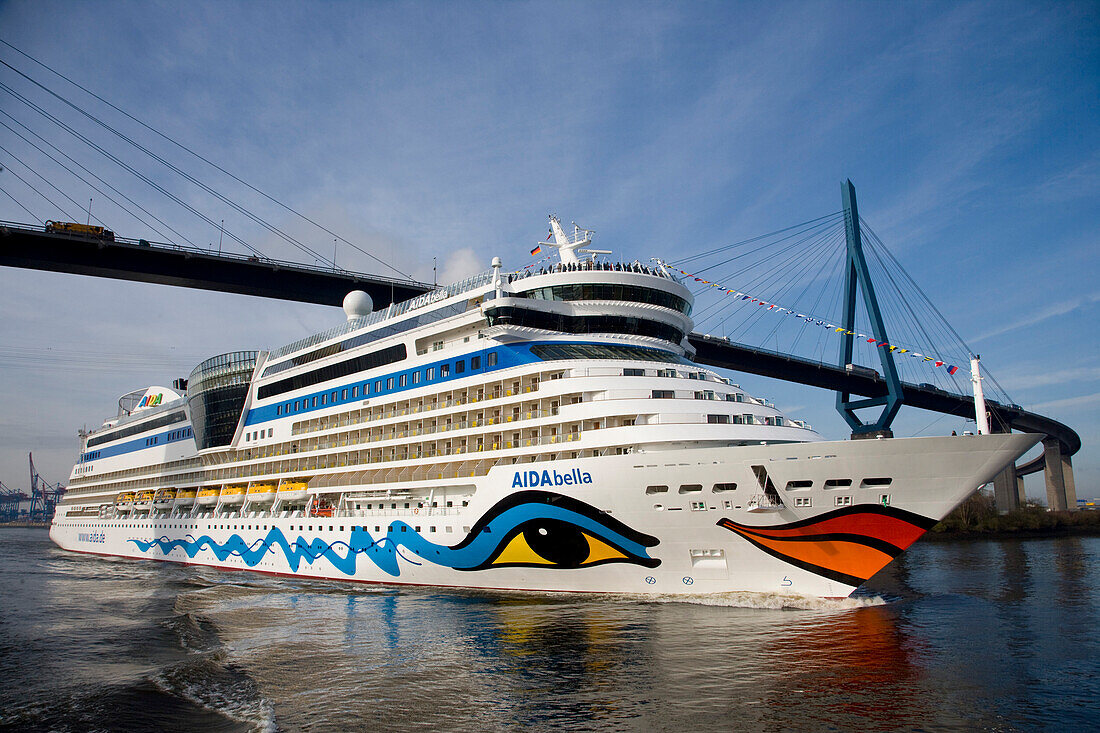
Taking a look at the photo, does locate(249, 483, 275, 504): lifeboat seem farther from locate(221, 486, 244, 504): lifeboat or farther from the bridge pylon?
the bridge pylon

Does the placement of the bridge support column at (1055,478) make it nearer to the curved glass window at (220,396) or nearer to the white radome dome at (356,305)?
the white radome dome at (356,305)

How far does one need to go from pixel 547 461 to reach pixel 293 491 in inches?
607

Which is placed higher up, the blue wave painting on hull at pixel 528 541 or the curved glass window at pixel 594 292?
the curved glass window at pixel 594 292

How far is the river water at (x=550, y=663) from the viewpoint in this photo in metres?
10.5

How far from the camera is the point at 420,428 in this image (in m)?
25.1

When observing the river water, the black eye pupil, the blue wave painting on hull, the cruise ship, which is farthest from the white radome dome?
the black eye pupil

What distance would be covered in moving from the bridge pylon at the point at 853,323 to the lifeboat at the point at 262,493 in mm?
47618

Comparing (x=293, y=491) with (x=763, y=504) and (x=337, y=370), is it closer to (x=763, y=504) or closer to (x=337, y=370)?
(x=337, y=370)

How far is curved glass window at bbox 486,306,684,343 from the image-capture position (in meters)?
23.3

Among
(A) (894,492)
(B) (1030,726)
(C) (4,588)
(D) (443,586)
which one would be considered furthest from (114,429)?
(B) (1030,726)

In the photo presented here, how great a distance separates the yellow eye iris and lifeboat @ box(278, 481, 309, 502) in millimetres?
13178

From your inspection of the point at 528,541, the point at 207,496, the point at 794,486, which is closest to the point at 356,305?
the point at 207,496

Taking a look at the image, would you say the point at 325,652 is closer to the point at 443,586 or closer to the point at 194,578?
the point at 443,586

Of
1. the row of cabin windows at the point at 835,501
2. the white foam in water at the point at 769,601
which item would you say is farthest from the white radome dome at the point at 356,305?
the row of cabin windows at the point at 835,501
